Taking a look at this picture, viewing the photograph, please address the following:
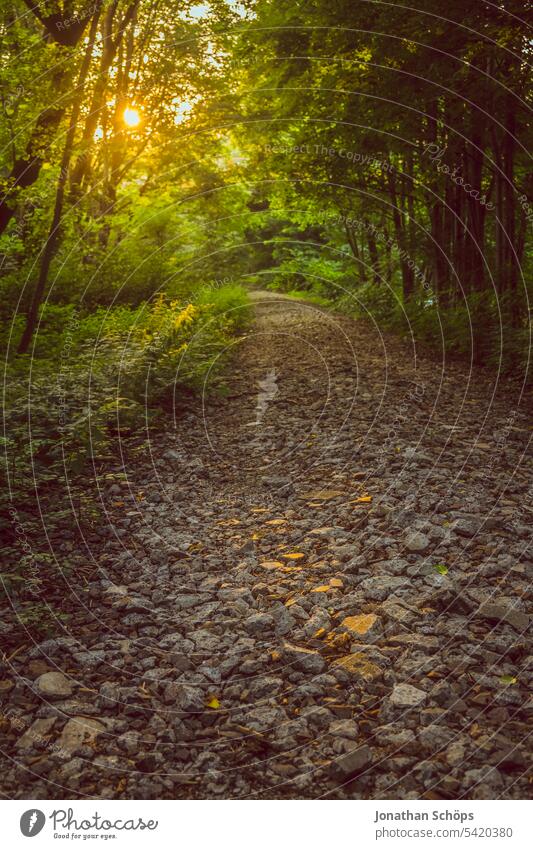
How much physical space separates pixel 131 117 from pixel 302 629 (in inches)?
804

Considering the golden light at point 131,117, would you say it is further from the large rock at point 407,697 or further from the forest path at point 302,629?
the large rock at point 407,697

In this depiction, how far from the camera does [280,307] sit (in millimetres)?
28422

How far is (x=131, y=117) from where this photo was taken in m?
20.7

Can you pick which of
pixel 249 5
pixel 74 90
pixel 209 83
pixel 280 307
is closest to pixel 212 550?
pixel 74 90

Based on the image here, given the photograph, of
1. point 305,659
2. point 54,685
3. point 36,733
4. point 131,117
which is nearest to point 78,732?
point 36,733

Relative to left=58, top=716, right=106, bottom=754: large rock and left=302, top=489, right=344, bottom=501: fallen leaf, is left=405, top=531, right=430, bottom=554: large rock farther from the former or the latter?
left=58, top=716, right=106, bottom=754: large rock

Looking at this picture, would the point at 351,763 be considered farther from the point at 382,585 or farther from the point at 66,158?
the point at 66,158

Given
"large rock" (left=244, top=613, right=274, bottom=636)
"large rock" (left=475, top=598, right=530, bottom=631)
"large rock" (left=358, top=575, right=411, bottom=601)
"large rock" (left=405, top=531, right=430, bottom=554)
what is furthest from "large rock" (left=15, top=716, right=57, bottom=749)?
"large rock" (left=405, top=531, right=430, bottom=554)

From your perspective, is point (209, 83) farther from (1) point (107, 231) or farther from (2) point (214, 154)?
(1) point (107, 231)

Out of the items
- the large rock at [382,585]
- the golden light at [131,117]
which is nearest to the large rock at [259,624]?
the large rock at [382,585]

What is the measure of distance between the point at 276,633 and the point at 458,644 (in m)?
1.28

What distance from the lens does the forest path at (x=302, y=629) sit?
3.32 meters

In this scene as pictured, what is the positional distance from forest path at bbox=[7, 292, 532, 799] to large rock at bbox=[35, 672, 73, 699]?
0.01m

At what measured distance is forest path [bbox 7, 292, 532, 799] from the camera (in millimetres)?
3322
